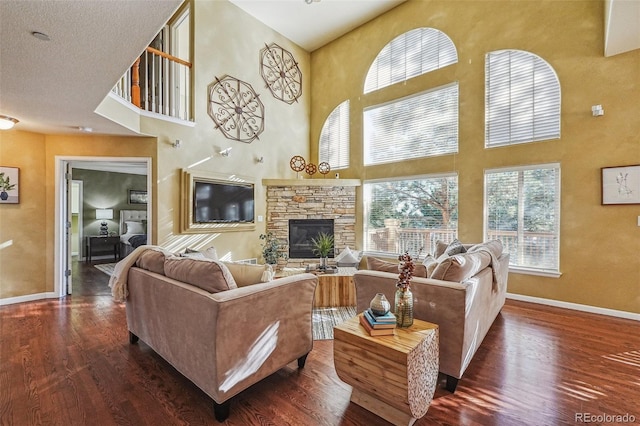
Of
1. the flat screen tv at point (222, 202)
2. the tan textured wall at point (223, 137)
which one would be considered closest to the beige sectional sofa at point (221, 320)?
the tan textured wall at point (223, 137)

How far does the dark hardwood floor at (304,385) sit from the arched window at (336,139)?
4.42 meters

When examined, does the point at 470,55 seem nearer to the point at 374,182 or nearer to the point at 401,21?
the point at 401,21

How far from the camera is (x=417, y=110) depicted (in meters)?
5.32

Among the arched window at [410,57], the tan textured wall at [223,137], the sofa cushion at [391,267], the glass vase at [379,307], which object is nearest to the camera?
the glass vase at [379,307]

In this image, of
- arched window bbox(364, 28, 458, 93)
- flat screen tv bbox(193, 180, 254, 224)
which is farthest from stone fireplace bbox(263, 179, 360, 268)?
arched window bbox(364, 28, 458, 93)

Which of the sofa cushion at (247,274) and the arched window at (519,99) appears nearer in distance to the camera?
the sofa cushion at (247,274)

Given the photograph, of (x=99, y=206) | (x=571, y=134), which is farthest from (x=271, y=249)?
(x=99, y=206)

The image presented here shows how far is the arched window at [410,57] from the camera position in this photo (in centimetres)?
503

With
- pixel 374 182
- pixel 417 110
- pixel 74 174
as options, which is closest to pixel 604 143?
pixel 417 110

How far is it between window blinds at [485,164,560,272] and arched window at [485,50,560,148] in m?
0.52

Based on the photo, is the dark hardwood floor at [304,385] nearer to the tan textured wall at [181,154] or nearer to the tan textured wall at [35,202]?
the tan textured wall at [35,202]

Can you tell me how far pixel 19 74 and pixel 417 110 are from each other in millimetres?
5238

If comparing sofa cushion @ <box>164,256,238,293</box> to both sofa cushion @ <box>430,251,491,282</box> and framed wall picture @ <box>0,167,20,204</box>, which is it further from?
framed wall picture @ <box>0,167,20,204</box>

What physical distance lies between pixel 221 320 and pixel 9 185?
446 cm
